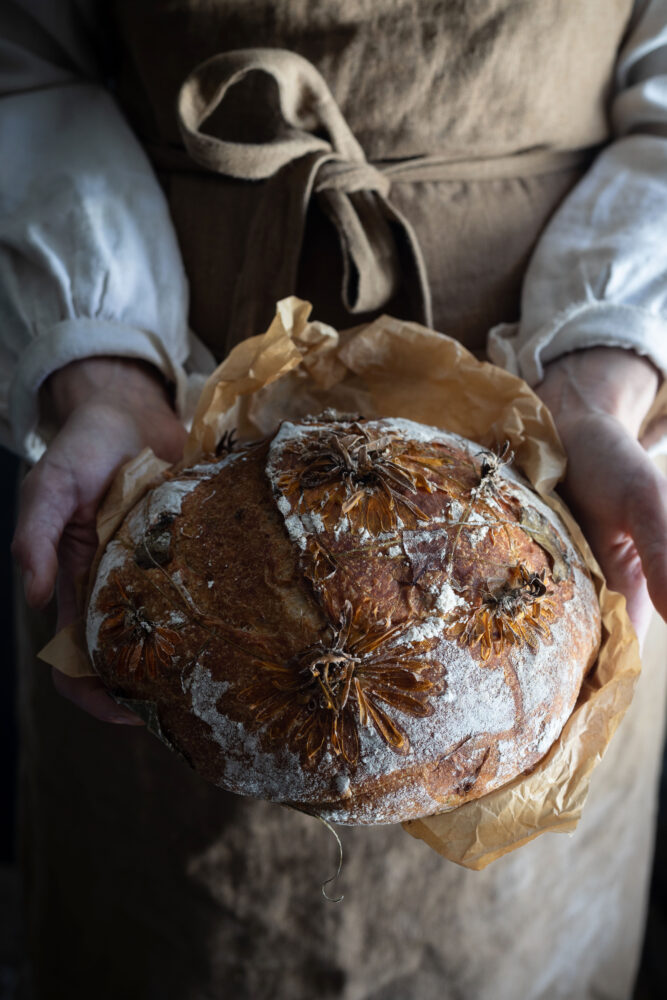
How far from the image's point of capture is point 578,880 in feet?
3.90

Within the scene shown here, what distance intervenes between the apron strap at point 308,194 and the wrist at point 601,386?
0.53 feet

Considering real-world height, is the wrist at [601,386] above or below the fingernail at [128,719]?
above

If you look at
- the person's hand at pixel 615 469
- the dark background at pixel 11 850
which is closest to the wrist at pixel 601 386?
the person's hand at pixel 615 469

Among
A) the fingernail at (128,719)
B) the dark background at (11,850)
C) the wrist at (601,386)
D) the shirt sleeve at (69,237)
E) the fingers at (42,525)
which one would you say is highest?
the shirt sleeve at (69,237)

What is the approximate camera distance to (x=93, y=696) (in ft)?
2.45

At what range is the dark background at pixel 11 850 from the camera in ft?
5.57

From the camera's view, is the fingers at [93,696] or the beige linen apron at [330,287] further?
the beige linen apron at [330,287]

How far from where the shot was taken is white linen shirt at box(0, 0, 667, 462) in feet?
2.93

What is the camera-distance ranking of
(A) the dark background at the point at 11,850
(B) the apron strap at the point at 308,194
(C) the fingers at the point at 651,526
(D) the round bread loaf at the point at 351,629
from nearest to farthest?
1. (D) the round bread loaf at the point at 351,629
2. (C) the fingers at the point at 651,526
3. (B) the apron strap at the point at 308,194
4. (A) the dark background at the point at 11,850

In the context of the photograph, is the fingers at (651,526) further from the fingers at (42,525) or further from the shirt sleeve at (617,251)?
the fingers at (42,525)

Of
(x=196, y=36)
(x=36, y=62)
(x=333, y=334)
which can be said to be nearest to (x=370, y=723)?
(x=333, y=334)

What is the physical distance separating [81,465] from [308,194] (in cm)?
36

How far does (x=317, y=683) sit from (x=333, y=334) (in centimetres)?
41

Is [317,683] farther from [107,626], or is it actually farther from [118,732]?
[118,732]
